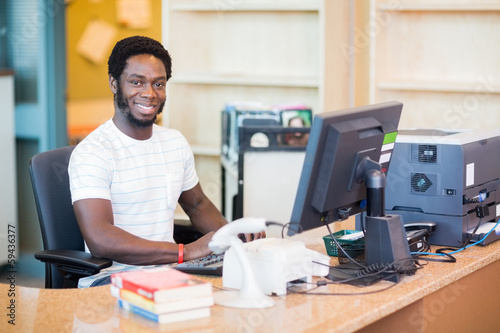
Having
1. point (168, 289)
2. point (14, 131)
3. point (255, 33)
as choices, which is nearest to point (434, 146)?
point (168, 289)

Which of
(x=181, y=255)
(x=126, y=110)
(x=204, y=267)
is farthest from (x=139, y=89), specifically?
(x=204, y=267)

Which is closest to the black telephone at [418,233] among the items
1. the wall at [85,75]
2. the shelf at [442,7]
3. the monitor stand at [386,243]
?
the monitor stand at [386,243]

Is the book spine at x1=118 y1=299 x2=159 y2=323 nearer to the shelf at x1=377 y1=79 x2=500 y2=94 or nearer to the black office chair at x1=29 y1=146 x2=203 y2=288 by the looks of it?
the black office chair at x1=29 y1=146 x2=203 y2=288

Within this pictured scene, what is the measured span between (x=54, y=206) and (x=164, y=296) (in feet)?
3.17

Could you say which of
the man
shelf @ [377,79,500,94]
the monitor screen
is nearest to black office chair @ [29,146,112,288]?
the man

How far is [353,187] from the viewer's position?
6.58 ft

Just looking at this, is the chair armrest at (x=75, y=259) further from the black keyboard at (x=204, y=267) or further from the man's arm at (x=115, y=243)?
the black keyboard at (x=204, y=267)

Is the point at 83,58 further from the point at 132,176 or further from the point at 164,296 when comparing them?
the point at 164,296

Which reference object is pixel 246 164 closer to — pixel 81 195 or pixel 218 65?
pixel 218 65

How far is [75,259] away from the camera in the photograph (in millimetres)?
2262

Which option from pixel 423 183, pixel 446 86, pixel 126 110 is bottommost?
pixel 423 183

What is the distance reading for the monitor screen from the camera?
73.6 inches

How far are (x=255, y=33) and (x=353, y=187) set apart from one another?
2427mm

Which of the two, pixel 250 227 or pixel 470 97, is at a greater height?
pixel 470 97
